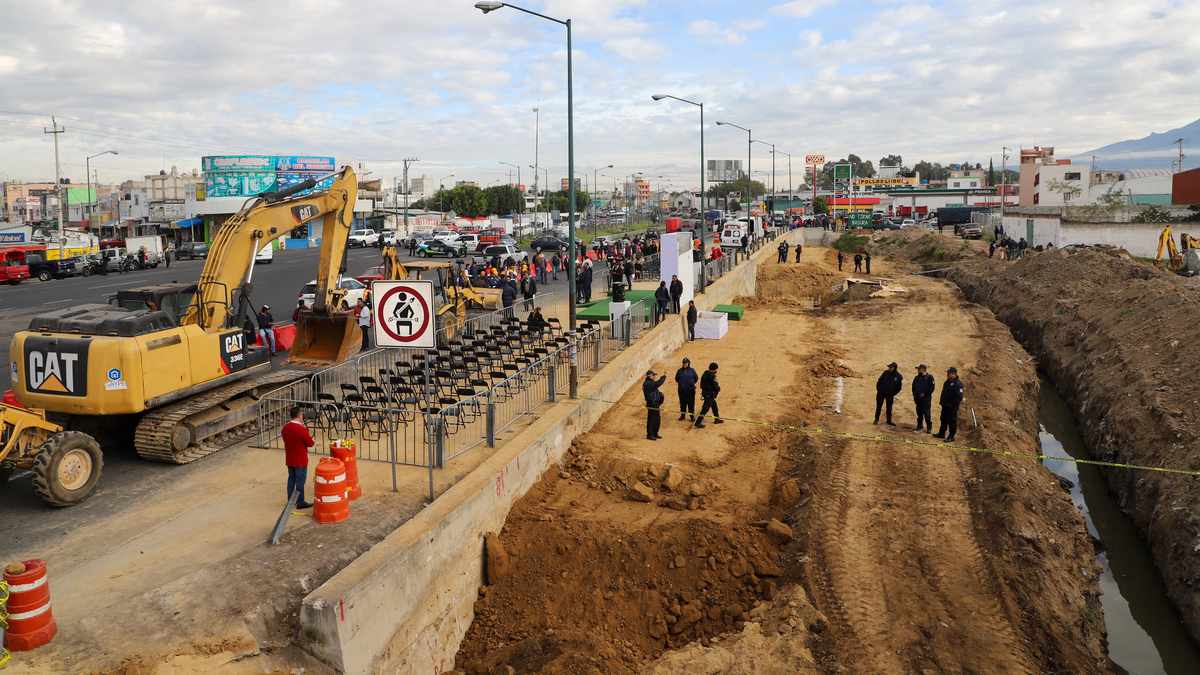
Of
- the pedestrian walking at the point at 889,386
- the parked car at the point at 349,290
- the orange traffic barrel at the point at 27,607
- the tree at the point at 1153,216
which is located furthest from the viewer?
the tree at the point at 1153,216

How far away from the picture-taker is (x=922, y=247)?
208 ft

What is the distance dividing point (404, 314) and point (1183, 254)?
4559cm

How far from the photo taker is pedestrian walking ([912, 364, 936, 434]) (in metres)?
17.1

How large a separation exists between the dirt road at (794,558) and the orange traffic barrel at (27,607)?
4.46 m

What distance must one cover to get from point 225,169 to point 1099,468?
79.0m

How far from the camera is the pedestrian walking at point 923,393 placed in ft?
56.0

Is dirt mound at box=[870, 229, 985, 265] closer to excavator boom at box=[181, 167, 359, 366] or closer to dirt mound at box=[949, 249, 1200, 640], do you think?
dirt mound at box=[949, 249, 1200, 640]

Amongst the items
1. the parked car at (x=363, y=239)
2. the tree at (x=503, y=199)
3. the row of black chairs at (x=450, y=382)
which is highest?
the tree at (x=503, y=199)

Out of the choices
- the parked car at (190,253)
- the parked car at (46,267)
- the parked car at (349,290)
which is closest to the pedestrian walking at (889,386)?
the parked car at (349,290)

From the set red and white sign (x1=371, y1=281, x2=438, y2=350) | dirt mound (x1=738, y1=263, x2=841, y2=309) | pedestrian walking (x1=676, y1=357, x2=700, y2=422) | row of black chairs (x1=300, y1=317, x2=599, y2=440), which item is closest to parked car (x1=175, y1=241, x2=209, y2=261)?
dirt mound (x1=738, y1=263, x2=841, y2=309)

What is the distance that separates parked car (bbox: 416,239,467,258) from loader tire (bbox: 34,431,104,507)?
148 ft

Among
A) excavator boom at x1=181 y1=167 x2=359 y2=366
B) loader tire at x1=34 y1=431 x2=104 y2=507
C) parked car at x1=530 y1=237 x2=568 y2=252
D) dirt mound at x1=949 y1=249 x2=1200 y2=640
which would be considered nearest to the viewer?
loader tire at x1=34 y1=431 x2=104 y2=507

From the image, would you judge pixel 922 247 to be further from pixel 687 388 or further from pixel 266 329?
pixel 266 329

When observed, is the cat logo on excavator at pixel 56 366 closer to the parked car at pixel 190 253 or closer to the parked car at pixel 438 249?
the parked car at pixel 438 249
